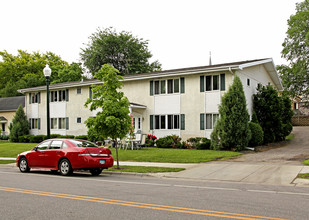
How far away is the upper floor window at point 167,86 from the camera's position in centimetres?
2556

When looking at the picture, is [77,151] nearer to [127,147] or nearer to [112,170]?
[112,170]

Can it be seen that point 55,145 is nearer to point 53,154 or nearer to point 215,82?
point 53,154

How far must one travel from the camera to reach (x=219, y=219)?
604 centimetres

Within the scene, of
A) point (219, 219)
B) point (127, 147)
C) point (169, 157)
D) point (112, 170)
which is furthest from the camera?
point (127, 147)

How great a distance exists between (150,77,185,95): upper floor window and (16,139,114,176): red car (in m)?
12.9

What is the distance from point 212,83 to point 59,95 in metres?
16.3

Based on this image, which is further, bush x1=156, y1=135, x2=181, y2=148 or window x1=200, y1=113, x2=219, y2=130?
window x1=200, y1=113, x2=219, y2=130

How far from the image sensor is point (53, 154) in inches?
535

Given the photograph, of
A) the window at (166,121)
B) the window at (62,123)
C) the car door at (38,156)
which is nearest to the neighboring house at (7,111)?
the window at (62,123)

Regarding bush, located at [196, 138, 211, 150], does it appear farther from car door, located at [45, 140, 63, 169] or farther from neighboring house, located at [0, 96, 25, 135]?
neighboring house, located at [0, 96, 25, 135]

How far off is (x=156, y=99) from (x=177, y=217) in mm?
20751

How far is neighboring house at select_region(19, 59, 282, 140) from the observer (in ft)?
79.3

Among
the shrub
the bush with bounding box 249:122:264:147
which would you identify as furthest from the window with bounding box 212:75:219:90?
the shrub

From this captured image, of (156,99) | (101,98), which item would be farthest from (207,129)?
(101,98)
